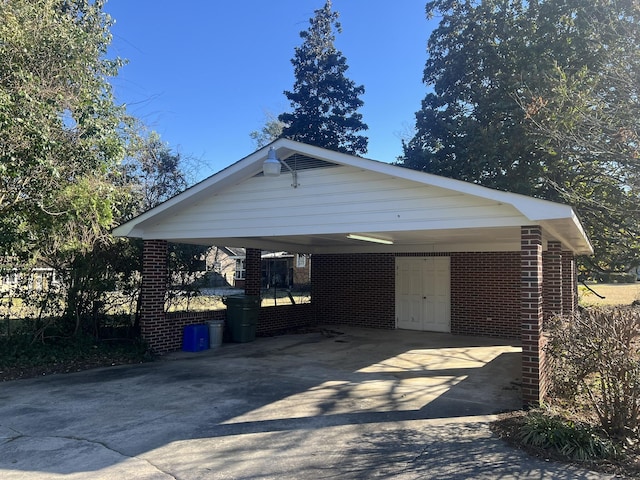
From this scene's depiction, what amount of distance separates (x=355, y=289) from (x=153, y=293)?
725cm

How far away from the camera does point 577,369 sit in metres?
5.57

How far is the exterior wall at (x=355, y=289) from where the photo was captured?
15055 millimetres

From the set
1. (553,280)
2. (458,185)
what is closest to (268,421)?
(458,185)

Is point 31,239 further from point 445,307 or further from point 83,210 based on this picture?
point 445,307

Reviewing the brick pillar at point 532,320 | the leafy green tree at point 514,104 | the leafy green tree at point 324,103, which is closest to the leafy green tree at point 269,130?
the leafy green tree at point 324,103

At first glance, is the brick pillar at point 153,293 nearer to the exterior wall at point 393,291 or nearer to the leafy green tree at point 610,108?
the exterior wall at point 393,291

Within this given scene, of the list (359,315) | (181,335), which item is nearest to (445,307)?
(359,315)

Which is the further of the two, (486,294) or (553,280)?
(486,294)

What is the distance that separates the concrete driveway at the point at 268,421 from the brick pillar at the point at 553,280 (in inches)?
53.9

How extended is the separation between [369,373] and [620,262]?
41.5ft

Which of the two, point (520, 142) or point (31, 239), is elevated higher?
point (520, 142)

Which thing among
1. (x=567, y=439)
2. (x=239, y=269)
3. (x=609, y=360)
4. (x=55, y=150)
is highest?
(x=55, y=150)

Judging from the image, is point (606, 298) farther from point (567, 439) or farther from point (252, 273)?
point (567, 439)

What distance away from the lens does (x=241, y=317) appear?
39.1ft
